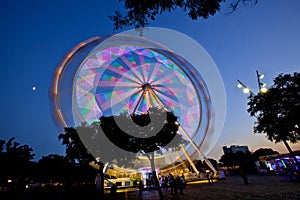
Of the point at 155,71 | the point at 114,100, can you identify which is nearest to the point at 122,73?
the point at 114,100

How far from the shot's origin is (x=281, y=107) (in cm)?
1323

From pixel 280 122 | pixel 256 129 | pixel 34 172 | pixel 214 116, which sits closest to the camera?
pixel 280 122

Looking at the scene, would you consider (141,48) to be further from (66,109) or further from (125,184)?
(125,184)

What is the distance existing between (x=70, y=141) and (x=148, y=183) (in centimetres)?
1345

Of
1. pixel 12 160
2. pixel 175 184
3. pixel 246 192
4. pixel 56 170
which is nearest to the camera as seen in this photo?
pixel 246 192

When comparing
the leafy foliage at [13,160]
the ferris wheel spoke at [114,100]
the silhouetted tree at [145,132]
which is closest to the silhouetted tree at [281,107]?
the silhouetted tree at [145,132]

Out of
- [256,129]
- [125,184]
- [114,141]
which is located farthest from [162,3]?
[125,184]

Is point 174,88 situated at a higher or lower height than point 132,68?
lower

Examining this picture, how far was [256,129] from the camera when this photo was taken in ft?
50.8

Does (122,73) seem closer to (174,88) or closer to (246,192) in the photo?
(174,88)

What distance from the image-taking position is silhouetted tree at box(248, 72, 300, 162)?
41.8 ft

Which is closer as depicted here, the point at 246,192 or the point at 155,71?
the point at 246,192

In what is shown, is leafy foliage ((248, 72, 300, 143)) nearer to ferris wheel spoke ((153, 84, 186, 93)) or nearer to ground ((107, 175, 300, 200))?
ground ((107, 175, 300, 200))

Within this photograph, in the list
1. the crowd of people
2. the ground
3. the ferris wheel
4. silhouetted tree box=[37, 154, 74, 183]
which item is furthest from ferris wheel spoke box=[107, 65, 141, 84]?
silhouetted tree box=[37, 154, 74, 183]
